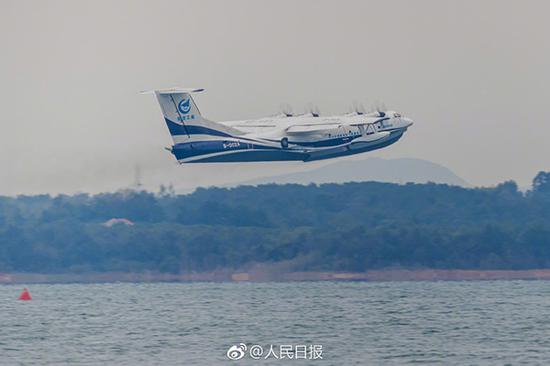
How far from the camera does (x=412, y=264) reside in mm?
131125

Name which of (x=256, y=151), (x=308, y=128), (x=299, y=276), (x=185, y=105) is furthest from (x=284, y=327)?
(x=299, y=276)

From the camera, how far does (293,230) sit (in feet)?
439

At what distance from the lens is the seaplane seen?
3649 inches

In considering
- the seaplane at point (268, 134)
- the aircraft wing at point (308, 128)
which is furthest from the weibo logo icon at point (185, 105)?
the aircraft wing at point (308, 128)

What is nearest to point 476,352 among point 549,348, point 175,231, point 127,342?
point 549,348

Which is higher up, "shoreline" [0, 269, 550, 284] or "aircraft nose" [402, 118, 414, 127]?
"aircraft nose" [402, 118, 414, 127]

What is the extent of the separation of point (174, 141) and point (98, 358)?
871 inches

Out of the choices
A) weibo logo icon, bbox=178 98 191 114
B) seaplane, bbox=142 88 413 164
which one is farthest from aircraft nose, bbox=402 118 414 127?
weibo logo icon, bbox=178 98 191 114

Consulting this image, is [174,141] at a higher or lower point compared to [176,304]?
higher

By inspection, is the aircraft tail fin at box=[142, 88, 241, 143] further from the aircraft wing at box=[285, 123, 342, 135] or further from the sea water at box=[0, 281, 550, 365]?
the sea water at box=[0, 281, 550, 365]

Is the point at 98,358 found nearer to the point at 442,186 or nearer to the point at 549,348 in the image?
the point at 549,348

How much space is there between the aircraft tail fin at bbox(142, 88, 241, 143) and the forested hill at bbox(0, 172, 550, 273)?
119 feet

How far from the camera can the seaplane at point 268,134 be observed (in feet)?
304

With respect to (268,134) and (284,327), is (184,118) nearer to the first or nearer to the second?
(268,134)
